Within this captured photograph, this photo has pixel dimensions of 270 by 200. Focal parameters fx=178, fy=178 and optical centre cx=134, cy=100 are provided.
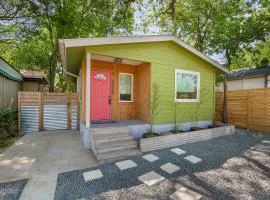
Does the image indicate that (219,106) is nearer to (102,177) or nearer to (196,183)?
(196,183)

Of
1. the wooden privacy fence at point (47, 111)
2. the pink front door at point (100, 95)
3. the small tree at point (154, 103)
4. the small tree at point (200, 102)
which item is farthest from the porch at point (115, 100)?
the small tree at point (200, 102)

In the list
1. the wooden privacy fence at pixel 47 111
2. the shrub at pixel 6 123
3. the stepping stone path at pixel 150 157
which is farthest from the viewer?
the wooden privacy fence at pixel 47 111

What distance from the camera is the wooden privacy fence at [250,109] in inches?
324

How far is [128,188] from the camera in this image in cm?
333

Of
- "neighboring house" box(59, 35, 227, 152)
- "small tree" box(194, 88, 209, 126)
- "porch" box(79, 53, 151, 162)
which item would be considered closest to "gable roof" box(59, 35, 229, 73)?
"neighboring house" box(59, 35, 227, 152)

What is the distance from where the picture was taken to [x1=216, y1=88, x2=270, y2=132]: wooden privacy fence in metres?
8.22

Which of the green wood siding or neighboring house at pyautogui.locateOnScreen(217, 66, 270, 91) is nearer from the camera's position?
the green wood siding

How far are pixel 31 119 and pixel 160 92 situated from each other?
628cm

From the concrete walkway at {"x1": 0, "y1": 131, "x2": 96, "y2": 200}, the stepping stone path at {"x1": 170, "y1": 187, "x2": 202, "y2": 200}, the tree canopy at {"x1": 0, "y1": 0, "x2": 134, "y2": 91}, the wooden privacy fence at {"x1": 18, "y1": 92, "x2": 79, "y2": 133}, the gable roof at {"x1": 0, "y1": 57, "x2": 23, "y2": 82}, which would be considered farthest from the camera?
the tree canopy at {"x1": 0, "y1": 0, "x2": 134, "y2": 91}

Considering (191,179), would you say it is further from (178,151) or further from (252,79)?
(252,79)

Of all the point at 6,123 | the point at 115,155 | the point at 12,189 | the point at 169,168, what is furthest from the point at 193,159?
the point at 6,123

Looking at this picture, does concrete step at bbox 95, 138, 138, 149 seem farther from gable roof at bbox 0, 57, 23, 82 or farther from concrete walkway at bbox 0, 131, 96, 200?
gable roof at bbox 0, 57, 23, 82

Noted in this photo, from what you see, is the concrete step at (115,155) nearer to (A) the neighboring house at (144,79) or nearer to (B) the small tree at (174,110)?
(A) the neighboring house at (144,79)

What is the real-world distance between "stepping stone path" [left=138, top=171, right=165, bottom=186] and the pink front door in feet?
12.5
